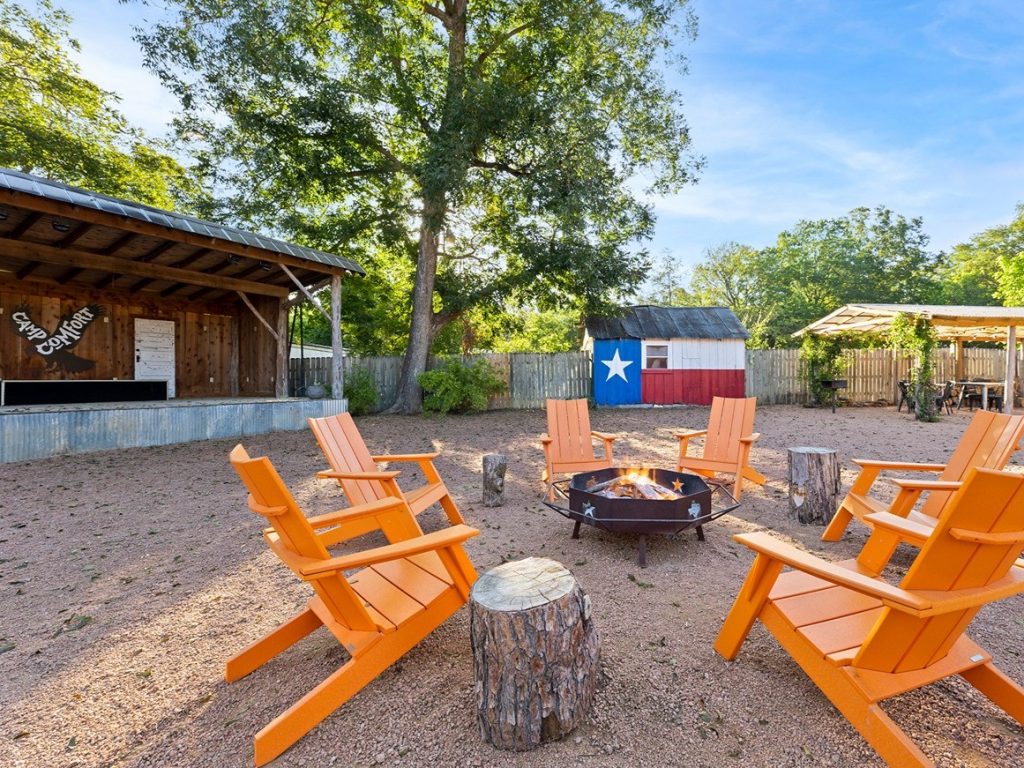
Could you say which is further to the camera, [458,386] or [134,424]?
[458,386]

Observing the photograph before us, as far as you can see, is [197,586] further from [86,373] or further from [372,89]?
[372,89]

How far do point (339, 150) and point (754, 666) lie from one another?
12388 mm

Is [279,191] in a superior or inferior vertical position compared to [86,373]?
superior

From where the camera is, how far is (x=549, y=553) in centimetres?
333

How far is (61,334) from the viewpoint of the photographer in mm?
9641

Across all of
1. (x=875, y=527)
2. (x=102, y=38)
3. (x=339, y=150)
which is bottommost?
(x=875, y=527)

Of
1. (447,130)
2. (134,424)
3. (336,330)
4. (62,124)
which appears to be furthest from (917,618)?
(62,124)

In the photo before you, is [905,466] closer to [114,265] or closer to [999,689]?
[999,689]

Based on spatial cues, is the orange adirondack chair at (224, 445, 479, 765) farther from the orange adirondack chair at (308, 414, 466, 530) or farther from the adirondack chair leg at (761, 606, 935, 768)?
the adirondack chair leg at (761, 606, 935, 768)

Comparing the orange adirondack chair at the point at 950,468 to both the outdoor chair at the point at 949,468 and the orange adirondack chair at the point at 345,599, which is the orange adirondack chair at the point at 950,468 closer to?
the outdoor chair at the point at 949,468

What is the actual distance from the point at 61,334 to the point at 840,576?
43.0 feet

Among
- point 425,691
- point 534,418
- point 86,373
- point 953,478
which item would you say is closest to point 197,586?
point 425,691

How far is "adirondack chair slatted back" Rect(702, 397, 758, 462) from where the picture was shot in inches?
181

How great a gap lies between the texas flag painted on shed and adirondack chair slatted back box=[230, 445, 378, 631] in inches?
460
